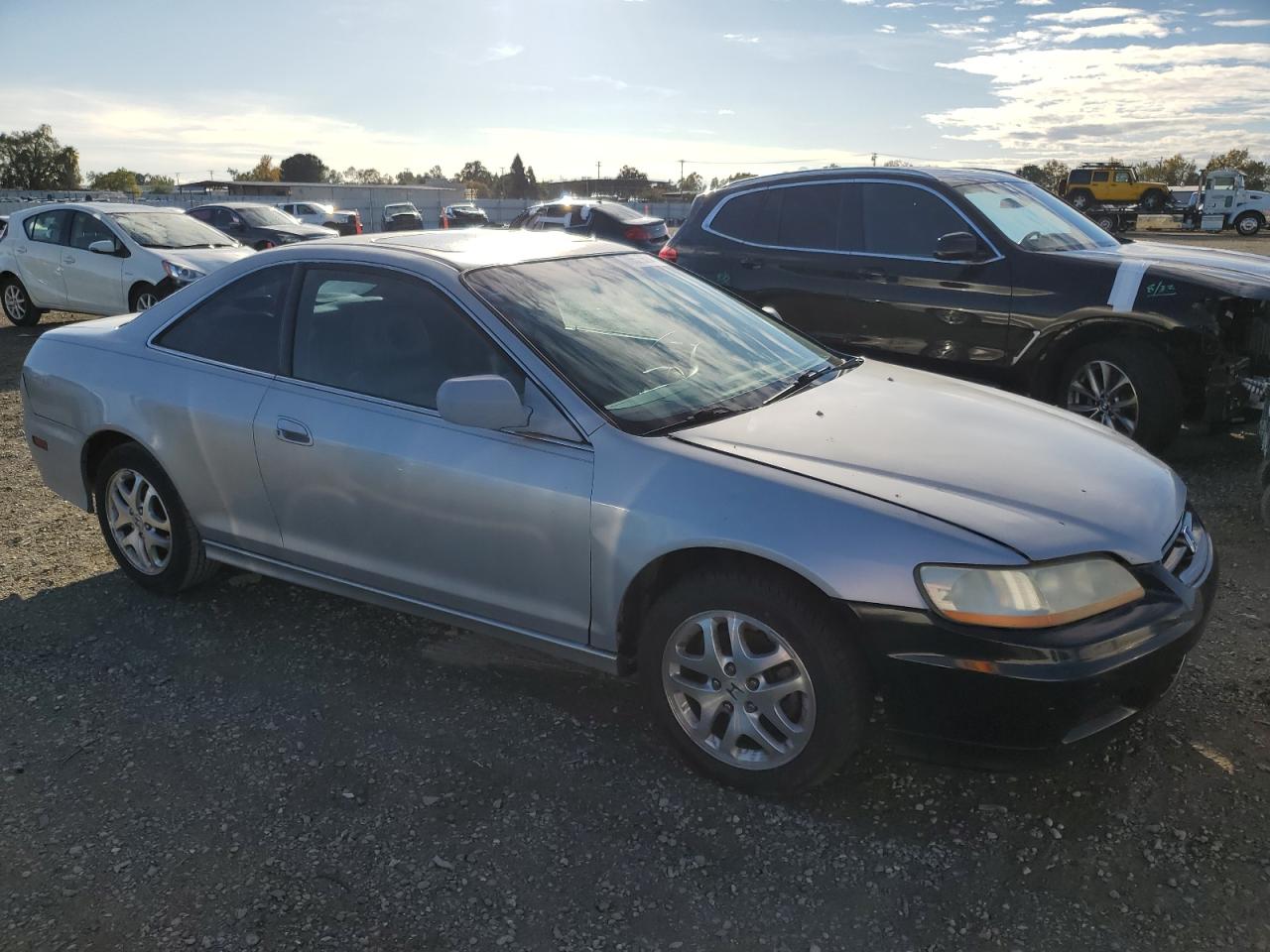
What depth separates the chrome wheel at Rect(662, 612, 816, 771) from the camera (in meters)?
2.55

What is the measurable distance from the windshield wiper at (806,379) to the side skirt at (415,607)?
1014 millimetres

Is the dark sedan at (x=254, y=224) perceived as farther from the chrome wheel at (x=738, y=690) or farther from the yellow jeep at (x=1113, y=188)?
the yellow jeep at (x=1113, y=188)

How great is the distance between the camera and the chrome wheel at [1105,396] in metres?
5.50

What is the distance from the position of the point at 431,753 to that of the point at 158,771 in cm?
84

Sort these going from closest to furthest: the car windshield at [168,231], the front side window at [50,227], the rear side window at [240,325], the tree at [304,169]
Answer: the rear side window at [240,325], the car windshield at [168,231], the front side window at [50,227], the tree at [304,169]

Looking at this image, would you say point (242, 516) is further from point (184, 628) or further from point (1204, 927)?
point (1204, 927)

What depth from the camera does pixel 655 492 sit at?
265cm

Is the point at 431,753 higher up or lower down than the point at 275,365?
lower down

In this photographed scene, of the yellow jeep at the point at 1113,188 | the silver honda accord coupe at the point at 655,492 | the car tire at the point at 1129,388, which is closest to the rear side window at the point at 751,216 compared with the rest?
the car tire at the point at 1129,388

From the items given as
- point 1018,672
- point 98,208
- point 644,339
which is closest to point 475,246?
point 644,339

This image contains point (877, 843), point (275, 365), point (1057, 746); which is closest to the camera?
point (1057, 746)

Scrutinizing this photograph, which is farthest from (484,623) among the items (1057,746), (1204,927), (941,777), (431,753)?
(1204,927)

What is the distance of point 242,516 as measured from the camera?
3.62 m

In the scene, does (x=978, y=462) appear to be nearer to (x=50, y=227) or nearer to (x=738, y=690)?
(x=738, y=690)
